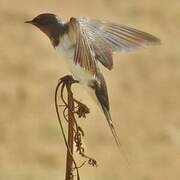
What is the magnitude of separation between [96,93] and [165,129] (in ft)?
14.5

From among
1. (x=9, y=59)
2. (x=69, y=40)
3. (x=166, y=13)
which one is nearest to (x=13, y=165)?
(x=9, y=59)

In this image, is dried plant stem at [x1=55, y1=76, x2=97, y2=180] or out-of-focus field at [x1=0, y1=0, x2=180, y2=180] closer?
dried plant stem at [x1=55, y1=76, x2=97, y2=180]

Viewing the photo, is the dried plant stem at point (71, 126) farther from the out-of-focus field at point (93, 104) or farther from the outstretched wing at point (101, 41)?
the out-of-focus field at point (93, 104)

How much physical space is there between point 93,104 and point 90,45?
467 cm

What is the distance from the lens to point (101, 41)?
197cm

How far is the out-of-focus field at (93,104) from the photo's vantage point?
230 inches

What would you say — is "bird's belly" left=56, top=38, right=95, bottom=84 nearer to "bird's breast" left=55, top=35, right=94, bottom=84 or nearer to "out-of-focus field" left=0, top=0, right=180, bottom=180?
"bird's breast" left=55, top=35, right=94, bottom=84

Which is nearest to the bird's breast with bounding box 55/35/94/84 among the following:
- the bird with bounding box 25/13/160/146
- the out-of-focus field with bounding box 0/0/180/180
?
the bird with bounding box 25/13/160/146

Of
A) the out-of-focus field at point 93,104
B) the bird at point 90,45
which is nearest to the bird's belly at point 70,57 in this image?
the bird at point 90,45

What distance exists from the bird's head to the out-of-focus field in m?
3.62

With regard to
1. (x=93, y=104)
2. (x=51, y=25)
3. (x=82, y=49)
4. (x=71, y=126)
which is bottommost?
(x=71, y=126)

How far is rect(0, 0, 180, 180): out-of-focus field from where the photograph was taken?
5.84m

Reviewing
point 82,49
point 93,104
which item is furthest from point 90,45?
point 93,104

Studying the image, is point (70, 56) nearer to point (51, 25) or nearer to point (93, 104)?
point (51, 25)
